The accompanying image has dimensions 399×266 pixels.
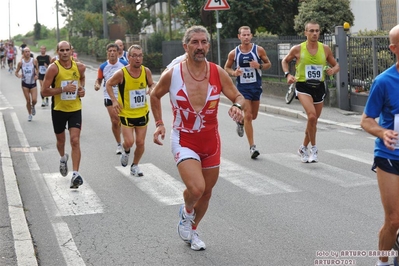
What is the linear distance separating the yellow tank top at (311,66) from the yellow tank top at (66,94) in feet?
11.0

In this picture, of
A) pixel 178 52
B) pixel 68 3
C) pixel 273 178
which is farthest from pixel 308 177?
pixel 68 3

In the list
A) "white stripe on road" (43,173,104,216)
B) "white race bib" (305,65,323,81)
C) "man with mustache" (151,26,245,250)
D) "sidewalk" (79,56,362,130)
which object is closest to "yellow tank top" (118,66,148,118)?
"white stripe on road" (43,173,104,216)

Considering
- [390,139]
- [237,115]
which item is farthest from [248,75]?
[390,139]

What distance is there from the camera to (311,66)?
11.8 m

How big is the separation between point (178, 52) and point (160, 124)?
30523 mm

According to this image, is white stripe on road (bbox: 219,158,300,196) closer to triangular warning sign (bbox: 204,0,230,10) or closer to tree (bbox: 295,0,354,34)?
triangular warning sign (bbox: 204,0,230,10)

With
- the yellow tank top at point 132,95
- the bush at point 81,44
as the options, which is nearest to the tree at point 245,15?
the yellow tank top at point 132,95

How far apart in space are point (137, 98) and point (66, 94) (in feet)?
3.74

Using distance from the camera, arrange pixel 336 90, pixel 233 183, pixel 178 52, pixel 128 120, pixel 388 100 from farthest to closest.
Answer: pixel 178 52 → pixel 336 90 → pixel 128 120 → pixel 233 183 → pixel 388 100

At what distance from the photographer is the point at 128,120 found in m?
11.3

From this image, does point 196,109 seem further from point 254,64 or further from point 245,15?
point 245,15

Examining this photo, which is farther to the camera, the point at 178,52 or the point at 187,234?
the point at 178,52

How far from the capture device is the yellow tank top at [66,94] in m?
10.6

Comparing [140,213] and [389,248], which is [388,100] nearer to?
[389,248]
